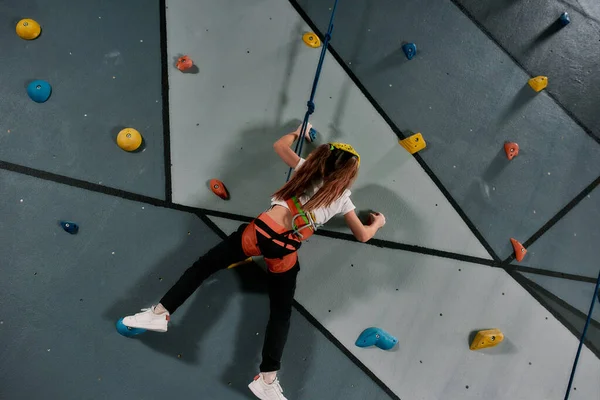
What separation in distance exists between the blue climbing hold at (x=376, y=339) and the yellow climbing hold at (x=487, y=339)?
317mm

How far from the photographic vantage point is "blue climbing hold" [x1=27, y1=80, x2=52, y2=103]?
158cm

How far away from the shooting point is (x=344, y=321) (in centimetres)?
160

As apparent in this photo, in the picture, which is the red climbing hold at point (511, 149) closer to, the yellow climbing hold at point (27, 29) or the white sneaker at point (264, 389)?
the white sneaker at point (264, 389)

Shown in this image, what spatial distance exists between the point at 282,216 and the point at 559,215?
1220 millimetres

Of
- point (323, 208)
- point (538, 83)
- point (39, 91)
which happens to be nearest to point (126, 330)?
point (323, 208)

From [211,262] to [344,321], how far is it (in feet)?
1.79

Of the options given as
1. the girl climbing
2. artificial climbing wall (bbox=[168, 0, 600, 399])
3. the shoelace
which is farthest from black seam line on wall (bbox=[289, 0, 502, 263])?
the shoelace

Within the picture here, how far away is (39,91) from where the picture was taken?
1583 mm

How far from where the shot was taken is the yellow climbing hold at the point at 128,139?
157 cm

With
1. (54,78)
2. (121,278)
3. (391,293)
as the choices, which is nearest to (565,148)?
(391,293)

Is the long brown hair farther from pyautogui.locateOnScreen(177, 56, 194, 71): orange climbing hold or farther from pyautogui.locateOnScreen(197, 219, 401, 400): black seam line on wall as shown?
pyautogui.locateOnScreen(177, 56, 194, 71): orange climbing hold

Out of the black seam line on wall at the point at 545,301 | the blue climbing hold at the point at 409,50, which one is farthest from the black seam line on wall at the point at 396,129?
the blue climbing hold at the point at 409,50

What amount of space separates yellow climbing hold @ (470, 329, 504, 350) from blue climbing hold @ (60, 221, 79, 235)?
4.94ft

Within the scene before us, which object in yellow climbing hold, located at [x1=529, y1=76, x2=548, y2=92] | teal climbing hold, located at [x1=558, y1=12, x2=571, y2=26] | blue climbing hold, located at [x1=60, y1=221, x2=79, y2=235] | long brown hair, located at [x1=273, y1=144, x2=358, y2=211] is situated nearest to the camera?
long brown hair, located at [x1=273, y1=144, x2=358, y2=211]
